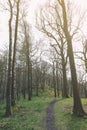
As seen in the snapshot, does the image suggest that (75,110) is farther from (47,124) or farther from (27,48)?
(27,48)

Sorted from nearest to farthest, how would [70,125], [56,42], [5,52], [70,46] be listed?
[70,125], [70,46], [56,42], [5,52]

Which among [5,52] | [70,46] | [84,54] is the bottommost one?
[70,46]

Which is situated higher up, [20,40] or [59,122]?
[20,40]

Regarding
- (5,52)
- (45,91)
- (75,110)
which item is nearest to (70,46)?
(75,110)

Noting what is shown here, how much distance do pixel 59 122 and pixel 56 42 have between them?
73.8ft

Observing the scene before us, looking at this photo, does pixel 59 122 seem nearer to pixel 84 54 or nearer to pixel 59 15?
pixel 59 15

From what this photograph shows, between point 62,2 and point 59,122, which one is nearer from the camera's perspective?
point 59,122

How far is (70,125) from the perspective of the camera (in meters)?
12.6

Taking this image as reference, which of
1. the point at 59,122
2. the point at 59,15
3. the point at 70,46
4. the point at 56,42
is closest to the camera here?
the point at 59,122

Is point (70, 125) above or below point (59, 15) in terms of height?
below

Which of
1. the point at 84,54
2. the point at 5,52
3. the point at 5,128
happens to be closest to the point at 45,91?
the point at 5,52

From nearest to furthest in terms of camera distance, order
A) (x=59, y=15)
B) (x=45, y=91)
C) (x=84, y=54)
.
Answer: (x=59, y=15) < (x=84, y=54) < (x=45, y=91)

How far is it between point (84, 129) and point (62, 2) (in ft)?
34.0

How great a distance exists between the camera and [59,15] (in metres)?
31.9
